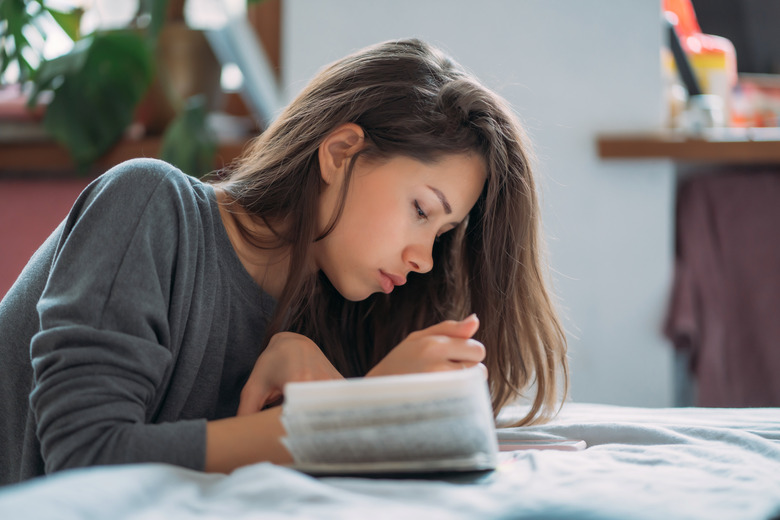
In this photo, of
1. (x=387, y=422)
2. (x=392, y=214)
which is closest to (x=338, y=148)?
(x=392, y=214)

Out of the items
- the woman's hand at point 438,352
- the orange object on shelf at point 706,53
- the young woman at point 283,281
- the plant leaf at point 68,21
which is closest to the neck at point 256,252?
the young woman at point 283,281

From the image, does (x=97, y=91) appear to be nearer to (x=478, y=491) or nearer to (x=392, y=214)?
(x=392, y=214)

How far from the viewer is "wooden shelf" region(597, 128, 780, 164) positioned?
59.4 inches

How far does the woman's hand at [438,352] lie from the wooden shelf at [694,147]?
3.23ft

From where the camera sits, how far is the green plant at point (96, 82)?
1.54 m

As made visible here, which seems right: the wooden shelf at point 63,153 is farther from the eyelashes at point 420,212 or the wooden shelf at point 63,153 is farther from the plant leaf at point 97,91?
the eyelashes at point 420,212

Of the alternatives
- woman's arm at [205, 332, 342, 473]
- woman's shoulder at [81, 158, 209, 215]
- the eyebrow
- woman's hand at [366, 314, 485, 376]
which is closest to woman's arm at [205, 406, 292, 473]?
woman's arm at [205, 332, 342, 473]

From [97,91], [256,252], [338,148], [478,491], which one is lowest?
[478,491]

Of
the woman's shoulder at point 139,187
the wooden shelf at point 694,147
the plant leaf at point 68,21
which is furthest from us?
the plant leaf at point 68,21

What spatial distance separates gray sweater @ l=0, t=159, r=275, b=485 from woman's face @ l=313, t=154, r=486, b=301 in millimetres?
110

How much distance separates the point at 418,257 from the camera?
0.86 m

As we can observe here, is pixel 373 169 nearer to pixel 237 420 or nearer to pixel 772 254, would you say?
pixel 237 420

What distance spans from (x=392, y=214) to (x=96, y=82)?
981mm

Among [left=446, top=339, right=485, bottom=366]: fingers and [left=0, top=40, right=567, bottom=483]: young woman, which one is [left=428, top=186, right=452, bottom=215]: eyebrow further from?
[left=446, top=339, right=485, bottom=366]: fingers
